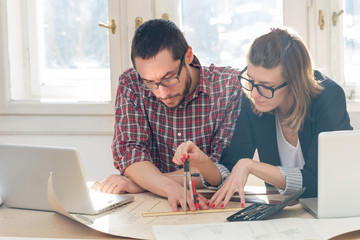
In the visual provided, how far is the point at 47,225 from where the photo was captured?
1206mm

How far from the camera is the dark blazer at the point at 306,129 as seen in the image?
147 centimetres

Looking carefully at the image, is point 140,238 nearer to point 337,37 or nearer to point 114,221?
point 114,221

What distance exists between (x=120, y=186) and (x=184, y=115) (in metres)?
0.41

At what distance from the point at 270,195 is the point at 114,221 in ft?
1.58

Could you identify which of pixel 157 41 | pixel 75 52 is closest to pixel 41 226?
pixel 157 41

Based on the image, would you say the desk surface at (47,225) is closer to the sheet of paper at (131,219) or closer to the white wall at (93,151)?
the sheet of paper at (131,219)

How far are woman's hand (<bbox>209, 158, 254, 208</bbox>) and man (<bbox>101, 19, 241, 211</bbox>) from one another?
171mm

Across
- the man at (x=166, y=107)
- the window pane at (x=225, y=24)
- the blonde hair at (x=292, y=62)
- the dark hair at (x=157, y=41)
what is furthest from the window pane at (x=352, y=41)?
the dark hair at (x=157, y=41)

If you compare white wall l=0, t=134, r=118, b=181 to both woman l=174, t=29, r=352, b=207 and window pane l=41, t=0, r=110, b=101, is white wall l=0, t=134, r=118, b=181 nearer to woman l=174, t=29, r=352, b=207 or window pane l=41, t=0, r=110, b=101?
window pane l=41, t=0, r=110, b=101

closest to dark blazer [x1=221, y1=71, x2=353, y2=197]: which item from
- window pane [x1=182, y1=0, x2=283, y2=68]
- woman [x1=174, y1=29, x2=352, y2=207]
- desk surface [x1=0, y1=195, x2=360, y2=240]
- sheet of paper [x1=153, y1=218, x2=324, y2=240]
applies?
woman [x1=174, y1=29, x2=352, y2=207]

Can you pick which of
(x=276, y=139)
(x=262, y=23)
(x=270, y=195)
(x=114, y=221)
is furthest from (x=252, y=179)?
(x=114, y=221)

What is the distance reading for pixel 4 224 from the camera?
1.23m

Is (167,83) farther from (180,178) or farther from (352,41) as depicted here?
(352,41)

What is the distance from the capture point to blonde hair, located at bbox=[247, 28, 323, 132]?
1.55 meters
